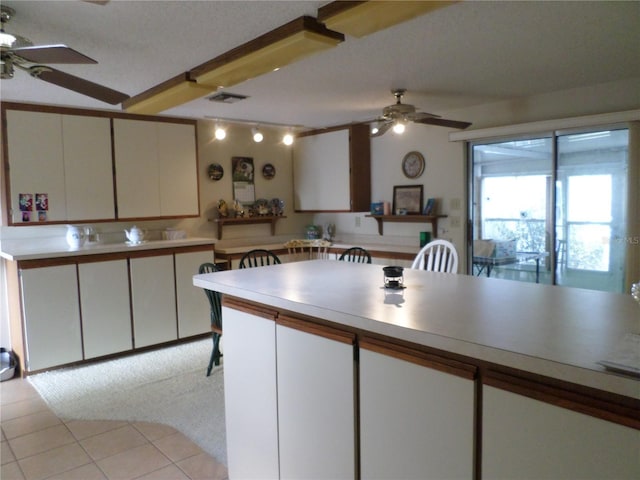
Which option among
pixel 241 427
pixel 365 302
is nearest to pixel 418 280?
pixel 365 302

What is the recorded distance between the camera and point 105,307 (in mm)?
4121

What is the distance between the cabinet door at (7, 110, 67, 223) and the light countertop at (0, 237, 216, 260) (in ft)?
0.92

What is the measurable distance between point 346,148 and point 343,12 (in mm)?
3355

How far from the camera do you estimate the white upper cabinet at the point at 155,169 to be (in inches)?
173

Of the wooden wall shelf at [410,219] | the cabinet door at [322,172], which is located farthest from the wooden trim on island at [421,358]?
the cabinet door at [322,172]

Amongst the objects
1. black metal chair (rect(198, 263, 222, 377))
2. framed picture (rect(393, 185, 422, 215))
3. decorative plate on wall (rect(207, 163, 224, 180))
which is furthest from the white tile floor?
framed picture (rect(393, 185, 422, 215))

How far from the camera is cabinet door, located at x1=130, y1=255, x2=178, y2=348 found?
14.1 ft

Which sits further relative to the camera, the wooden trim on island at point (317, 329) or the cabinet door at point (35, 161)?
the cabinet door at point (35, 161)

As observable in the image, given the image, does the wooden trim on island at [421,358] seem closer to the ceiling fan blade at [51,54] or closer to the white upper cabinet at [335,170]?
the ceiling fan blade at [51,54]

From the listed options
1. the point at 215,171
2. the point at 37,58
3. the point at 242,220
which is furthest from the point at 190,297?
the point at 37,58

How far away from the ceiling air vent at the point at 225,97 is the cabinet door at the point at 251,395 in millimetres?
2145

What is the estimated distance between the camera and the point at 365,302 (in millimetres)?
1811

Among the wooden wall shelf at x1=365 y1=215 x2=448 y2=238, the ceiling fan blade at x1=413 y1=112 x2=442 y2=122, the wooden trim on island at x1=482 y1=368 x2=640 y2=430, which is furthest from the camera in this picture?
the wooden wall shelf at x1=365 y1=215 x2=448 y2=238

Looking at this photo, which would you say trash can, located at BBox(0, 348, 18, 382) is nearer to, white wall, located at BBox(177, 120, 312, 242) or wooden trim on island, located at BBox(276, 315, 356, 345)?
white wall, located at BBox(177, 120, 312, 242)
